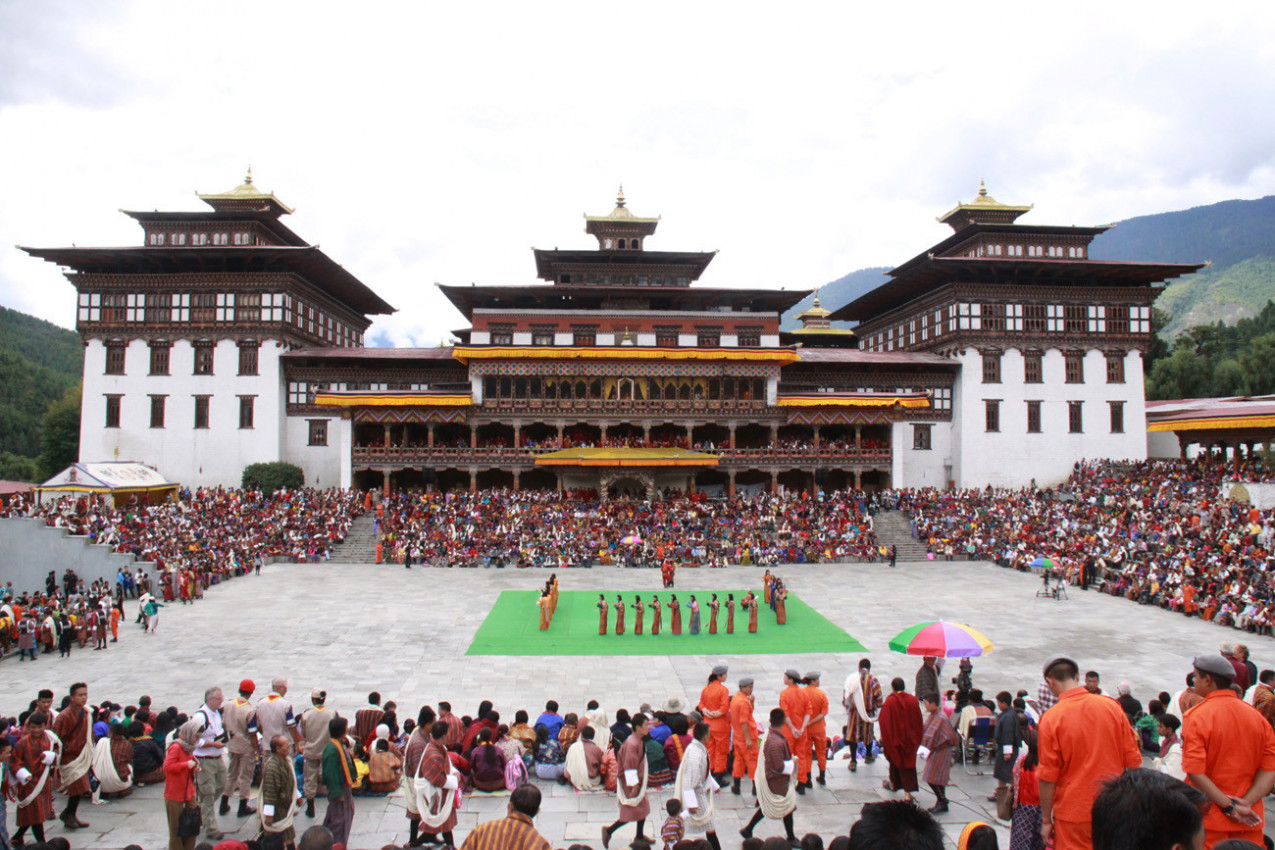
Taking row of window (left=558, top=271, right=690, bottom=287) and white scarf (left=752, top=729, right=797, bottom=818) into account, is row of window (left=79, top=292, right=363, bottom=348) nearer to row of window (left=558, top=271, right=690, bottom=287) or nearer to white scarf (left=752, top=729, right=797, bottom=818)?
row of window (left=558, top=271, right=690, bottom=287)

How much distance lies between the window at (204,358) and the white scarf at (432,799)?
4372 cm

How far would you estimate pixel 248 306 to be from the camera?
1804 inches

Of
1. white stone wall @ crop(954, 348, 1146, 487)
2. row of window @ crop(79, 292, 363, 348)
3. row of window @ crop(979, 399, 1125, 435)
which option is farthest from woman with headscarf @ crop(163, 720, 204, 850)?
row of window @ crop(979, 399, 1125, 435)

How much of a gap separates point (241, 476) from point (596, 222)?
27.3 meters

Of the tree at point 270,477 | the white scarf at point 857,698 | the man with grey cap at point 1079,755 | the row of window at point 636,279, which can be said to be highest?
the row of window at point 636,279

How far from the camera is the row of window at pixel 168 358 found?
149 feet

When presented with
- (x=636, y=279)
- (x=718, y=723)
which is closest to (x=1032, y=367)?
(x=636, y=279)

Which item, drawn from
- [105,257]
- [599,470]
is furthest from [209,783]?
[105,257]

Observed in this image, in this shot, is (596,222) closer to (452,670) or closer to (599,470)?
(599,470)

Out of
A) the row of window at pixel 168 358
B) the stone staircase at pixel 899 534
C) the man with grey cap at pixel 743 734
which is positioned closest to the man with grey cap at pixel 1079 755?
the man with grey cap at pixel 743 734

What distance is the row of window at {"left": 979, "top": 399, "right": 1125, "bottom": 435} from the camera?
47.1m

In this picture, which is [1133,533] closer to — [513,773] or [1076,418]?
[1076,418]

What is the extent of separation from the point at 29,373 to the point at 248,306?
68.1 m

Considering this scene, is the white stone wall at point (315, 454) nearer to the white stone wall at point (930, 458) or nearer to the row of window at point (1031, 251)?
the white stone wall at point (930, 458)
